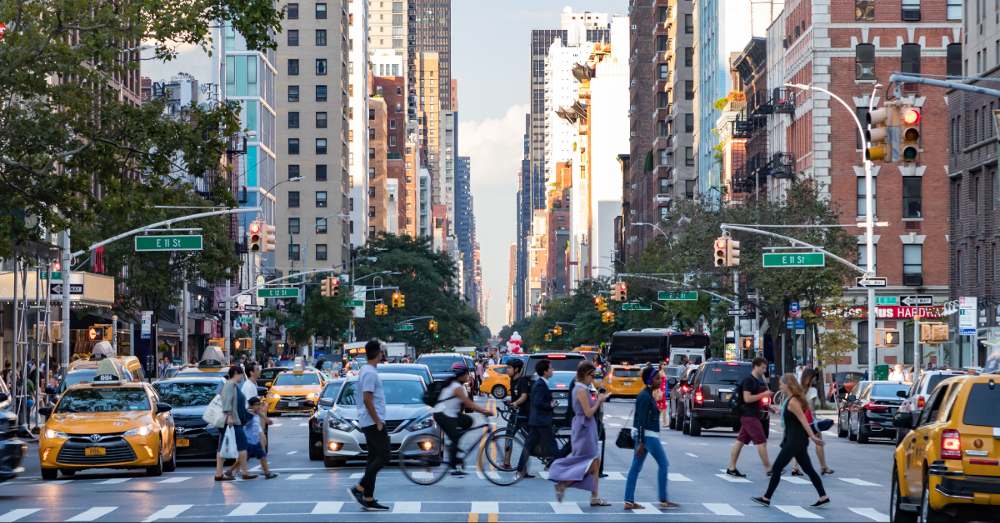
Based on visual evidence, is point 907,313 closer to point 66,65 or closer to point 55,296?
point 55,296

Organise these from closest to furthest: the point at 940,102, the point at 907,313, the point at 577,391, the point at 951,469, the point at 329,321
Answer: the point at 951,469
the point at 577,391
the point at 907,313
the point at 940,102
the point at 329,321

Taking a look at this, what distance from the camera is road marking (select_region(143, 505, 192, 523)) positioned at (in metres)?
Answer: 19.8

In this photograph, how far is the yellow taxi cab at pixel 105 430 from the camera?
87.8 ft

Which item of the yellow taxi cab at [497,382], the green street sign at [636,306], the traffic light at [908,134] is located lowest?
the yellow taxi cab at [497,382]

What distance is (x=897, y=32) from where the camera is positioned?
82750 millimetres

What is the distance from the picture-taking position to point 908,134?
85.7ft

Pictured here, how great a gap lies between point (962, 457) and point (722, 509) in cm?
498

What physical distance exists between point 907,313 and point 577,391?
33643 mm

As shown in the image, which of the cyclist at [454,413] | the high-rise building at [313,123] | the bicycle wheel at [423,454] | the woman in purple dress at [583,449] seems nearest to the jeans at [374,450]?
the woman in purple dress at [583,449]

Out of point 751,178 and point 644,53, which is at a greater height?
point 644,53

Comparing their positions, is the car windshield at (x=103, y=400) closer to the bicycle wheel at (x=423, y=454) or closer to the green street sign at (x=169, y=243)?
the bicycle wheel at (x=423, y=454)

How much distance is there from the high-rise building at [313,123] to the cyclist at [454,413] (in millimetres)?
137905

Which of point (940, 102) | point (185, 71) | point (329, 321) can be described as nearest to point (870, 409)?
point (940, 102)

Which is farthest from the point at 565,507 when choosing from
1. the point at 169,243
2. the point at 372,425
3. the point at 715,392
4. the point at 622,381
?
the point at 622,381
